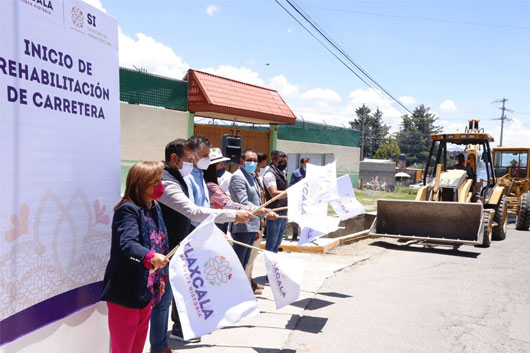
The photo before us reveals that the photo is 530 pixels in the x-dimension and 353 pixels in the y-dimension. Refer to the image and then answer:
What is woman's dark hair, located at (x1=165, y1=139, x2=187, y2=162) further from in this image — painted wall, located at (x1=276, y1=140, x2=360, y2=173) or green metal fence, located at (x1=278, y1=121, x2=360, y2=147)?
green metal fence, located at (x1=278, y1=121, x2=360, y2=147)

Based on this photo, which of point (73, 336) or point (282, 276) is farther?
point (282, 276)

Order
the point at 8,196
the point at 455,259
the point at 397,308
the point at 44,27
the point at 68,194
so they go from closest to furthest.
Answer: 1. the point at 8,196
2. the point at 44,27
3. the point at 68,194
4. the point at 397,308
5. the point at 455,259

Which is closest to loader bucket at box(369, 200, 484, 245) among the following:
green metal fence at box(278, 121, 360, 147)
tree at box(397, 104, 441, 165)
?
green metal fence at box(278, 121, 360, 147)

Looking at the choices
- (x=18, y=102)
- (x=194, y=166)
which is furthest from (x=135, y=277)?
(x=194, y=166)

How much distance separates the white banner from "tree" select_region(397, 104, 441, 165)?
10671 centimetres

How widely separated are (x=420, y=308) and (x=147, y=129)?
8.31m

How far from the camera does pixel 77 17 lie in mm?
3004

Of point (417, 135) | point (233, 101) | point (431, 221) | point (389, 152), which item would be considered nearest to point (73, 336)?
point (431, 221)

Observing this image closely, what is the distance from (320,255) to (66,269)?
7.00m

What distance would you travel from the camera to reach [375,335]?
16.1ft

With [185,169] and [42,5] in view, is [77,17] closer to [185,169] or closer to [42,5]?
[42,5]

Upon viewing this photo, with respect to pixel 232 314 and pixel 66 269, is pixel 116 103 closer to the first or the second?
pixel 66 269

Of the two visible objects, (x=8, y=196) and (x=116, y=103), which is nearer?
(x=8, y=196)

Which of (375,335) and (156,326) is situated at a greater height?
(156,326)
